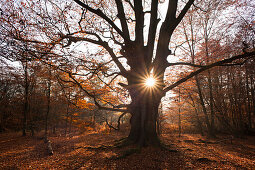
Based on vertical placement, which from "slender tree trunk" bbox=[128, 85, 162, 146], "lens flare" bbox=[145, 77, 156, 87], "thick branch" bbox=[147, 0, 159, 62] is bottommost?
"slender tree trunk" bbox=[128, 85, 162, 146]

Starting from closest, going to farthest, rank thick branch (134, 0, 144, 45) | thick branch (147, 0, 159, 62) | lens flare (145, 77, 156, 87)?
thick branch (134, 0, 144, 45) → thick branch (147, 0, 159, 62) → lens flare (145, 77, 156, 87)

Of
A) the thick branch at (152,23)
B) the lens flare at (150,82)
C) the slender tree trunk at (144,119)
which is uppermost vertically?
the thick branch at (152,23)

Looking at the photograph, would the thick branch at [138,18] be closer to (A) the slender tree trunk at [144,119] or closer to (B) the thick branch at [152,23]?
(B) the thick branch at [152,23]

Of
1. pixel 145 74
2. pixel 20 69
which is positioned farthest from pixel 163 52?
pixel 20 69

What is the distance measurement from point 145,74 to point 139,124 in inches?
99.9

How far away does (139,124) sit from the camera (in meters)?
5.68

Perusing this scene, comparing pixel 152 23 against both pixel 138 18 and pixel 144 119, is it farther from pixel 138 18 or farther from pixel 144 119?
pixel 144 119

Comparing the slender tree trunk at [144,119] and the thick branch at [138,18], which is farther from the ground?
the thick branch at [138,18]

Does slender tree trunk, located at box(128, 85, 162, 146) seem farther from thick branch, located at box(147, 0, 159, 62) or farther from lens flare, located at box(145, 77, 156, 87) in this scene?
thick branch, located at box(147, 0, 159, 62)

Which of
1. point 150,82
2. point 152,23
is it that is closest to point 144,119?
point 150,82

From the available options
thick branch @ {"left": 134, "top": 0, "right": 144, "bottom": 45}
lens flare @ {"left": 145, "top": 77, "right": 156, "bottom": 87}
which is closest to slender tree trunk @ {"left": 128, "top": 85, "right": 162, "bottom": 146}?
lens flare @ {"left": 145, "top": 77, "right": 156, "bottom": 87}

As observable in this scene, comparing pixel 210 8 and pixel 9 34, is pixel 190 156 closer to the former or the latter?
pixel 9 34

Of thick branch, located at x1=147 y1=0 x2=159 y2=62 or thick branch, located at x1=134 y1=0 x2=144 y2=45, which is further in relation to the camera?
thick branch, located at x1=147 y1=0 x2=159 y2=62

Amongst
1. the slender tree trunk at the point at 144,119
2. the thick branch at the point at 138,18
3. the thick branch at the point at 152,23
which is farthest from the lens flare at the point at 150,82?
the thick branch at the point at 138,18
